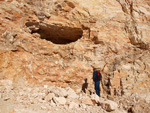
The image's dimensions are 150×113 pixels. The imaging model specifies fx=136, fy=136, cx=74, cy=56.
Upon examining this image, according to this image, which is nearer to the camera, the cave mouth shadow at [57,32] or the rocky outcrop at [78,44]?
the rocky outcrop at [78,44]

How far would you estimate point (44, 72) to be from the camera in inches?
216

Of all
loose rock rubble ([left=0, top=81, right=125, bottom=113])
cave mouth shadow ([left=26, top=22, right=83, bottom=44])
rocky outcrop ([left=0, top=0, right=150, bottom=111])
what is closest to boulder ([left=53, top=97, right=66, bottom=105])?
loose rock rubble ([left=0, top=81, right=125, bottom=113])

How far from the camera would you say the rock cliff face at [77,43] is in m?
5.13

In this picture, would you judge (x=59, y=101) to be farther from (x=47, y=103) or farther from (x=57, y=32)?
(x=57, y=32)

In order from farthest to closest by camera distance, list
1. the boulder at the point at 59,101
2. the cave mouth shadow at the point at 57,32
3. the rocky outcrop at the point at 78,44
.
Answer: the cave mouth shadow at the point at 57,32, the rocky outcrop at the point at 78,44, the boulder at the point at 59,101

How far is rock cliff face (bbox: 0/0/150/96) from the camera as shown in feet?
16.8

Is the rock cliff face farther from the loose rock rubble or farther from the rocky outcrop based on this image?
the loose rock rubble

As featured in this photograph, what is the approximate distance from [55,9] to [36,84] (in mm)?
3272

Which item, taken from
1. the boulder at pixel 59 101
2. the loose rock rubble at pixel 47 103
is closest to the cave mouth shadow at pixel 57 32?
the loose rock rubble at pixel 47 103

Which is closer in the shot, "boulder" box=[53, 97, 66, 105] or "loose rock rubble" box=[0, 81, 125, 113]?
"loose rock rubble" box=[0, 81, 125, 113]

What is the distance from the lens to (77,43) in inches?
237

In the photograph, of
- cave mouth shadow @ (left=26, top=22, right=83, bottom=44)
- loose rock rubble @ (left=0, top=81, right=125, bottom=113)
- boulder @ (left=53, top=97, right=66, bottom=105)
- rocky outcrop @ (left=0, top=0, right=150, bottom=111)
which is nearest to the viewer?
loose rock rubble @ (left=0, top=81, right=125, bottom=113)

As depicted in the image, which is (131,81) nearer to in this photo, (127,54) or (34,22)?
(127,54)

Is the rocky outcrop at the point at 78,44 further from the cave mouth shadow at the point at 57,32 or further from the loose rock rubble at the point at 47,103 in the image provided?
the loose rock rubble at the point at 47,103
